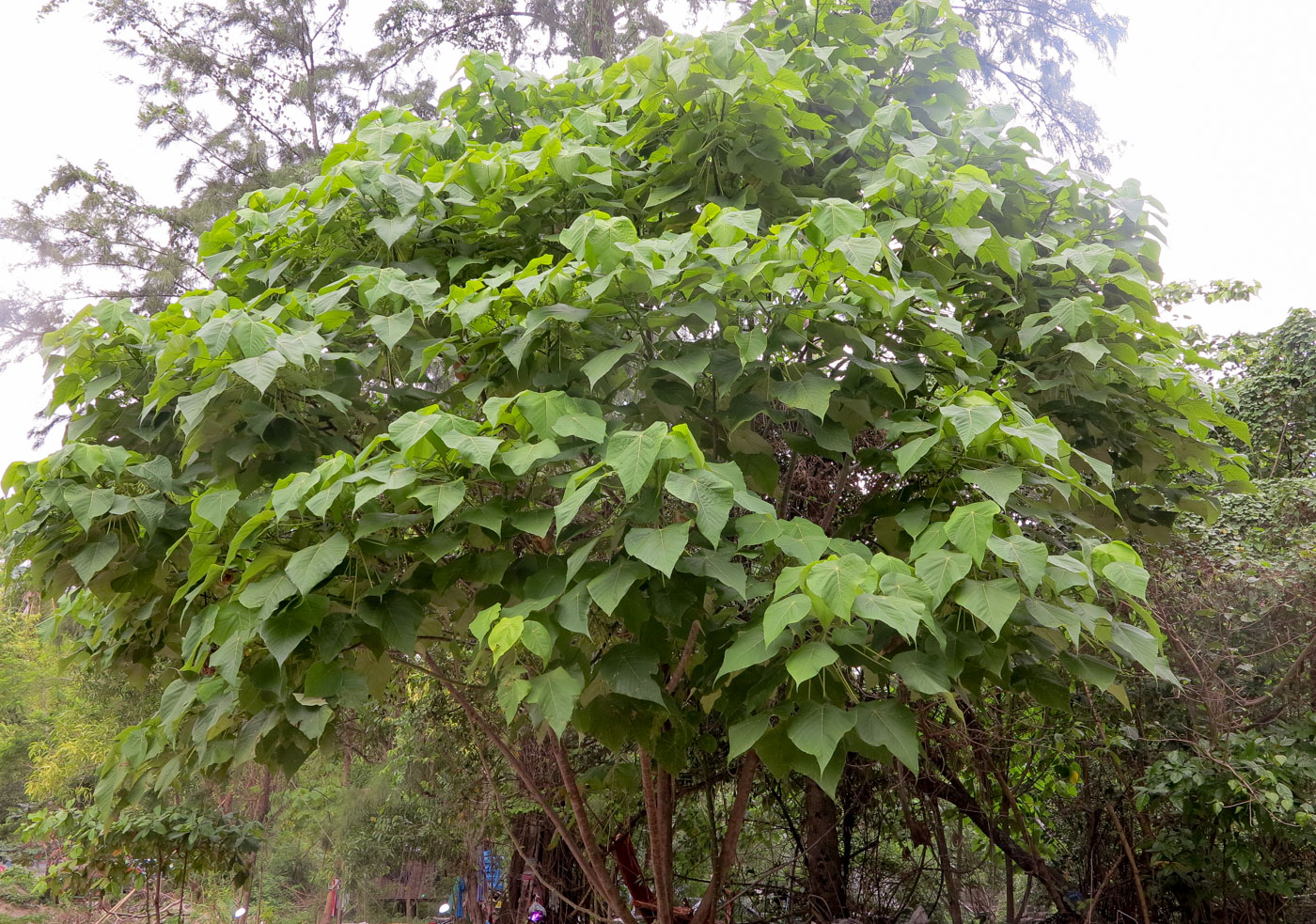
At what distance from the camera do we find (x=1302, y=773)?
335 cm

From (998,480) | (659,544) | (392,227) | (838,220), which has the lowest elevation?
(659,544)

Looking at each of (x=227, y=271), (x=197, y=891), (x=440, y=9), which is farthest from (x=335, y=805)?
(x=227, y=271)

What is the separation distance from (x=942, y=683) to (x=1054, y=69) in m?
7.47

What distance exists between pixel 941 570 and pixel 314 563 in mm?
1144

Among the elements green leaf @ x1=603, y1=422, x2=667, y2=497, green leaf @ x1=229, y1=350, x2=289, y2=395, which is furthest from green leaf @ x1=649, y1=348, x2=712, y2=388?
green leaf @ x1=229, y1=350, x2=289, y2=395

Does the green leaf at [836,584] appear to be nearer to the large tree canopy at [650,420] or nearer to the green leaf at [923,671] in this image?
the large tree canopy at [650,420]

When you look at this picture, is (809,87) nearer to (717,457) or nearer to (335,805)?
(717,457)

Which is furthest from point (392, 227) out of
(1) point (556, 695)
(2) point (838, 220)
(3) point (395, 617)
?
(1) point (556, 695)

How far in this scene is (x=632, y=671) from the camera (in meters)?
1.87

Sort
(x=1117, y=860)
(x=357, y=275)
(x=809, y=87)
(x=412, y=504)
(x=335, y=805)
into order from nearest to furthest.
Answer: (x=412, y=504) → (x=357, y=275) → (x=809, y=87) → (x=1117, y=860) → (x=335, y=805)

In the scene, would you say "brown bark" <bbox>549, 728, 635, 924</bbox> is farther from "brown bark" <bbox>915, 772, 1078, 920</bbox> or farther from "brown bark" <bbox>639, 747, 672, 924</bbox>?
"brown bark" <bbox>915, 772, 1078, 920</bbox>

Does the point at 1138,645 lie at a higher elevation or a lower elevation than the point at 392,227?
lower

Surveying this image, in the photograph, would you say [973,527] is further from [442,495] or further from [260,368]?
[260,368]

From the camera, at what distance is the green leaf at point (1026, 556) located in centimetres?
Answer: 158
